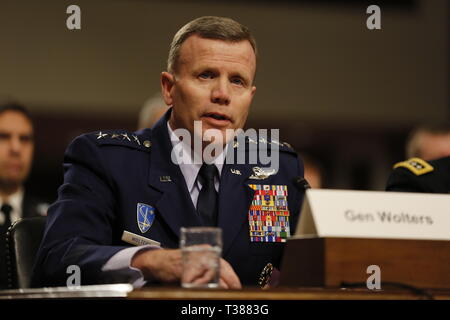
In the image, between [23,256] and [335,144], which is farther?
[335,144]

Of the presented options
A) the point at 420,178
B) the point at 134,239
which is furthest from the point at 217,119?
the point at 420,178

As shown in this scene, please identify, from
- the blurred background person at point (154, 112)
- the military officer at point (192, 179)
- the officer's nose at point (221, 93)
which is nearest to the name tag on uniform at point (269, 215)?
the military officer at point (192, 179)

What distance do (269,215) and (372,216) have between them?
655 mm

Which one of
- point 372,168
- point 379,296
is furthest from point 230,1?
point 379,296

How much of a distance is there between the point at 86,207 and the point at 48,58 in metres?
5.77

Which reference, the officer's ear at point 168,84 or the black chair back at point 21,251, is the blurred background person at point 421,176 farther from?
the black chair back at point 21,251

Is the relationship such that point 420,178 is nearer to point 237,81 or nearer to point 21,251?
point 237,81

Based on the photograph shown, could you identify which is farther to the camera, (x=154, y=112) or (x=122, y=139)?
(x=154, y=112)

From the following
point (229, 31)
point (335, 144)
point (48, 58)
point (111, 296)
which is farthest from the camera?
point (335, 144)

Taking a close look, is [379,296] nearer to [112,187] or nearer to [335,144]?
[112,187]

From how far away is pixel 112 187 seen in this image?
85.6 inches

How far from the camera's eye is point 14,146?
390 cm

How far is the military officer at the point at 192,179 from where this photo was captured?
215 cm
